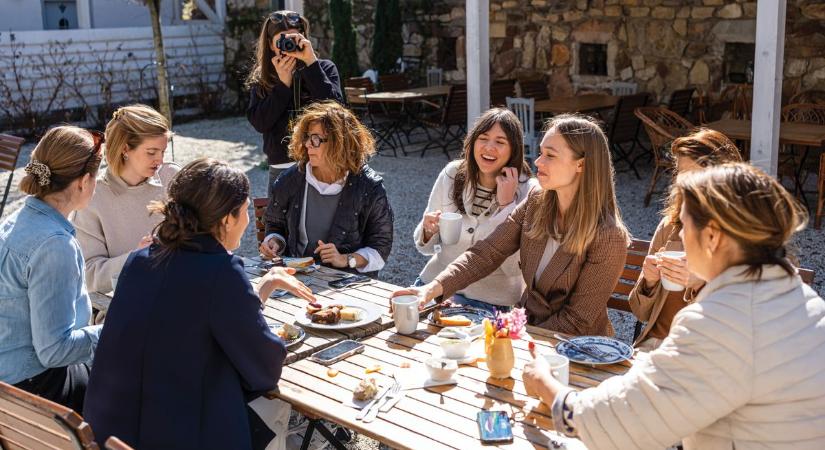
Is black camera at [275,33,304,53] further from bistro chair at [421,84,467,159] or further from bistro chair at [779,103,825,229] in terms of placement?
bistro chair at [421,84,467,159]

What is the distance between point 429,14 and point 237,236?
10.6m

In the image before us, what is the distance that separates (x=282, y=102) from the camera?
193 inches

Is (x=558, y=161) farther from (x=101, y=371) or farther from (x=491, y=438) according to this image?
(x=101, y=371)

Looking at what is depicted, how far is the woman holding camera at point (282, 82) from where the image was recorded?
4871 millimetres

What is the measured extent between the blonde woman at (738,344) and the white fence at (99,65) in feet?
40.5

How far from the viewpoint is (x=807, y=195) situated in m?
8.02

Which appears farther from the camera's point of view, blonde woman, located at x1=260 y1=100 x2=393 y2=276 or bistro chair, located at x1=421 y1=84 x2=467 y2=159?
bistro chair, located at x1=421 y1=84 x2=467 y2=159

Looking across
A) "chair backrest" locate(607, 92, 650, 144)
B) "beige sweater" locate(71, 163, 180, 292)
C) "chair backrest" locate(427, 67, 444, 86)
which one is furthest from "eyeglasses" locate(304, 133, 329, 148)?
"chair backrest" locate(427, 67, 444, 86)

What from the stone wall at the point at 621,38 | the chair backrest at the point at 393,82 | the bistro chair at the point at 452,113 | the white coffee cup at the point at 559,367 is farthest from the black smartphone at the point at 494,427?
the chair backrest at the point at 393,82

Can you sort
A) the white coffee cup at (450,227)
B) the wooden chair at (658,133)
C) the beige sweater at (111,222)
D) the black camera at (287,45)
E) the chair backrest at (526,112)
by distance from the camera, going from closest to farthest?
1. the white coffee cup at (450,227)
2. the beige sweater at (111,222)
3. the black camera at (287,45)
4. the wooden chair at (658,133)
5. the chair backrest at (526,112)

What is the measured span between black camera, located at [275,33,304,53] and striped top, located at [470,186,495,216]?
1603 mm

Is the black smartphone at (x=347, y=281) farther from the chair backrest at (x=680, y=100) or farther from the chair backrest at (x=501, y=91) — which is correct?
→ the chair backrest at (x=501, y=91)

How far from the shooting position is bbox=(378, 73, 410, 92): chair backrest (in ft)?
38.8

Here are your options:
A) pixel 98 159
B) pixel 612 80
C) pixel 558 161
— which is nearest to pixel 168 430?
pixel 98 159
